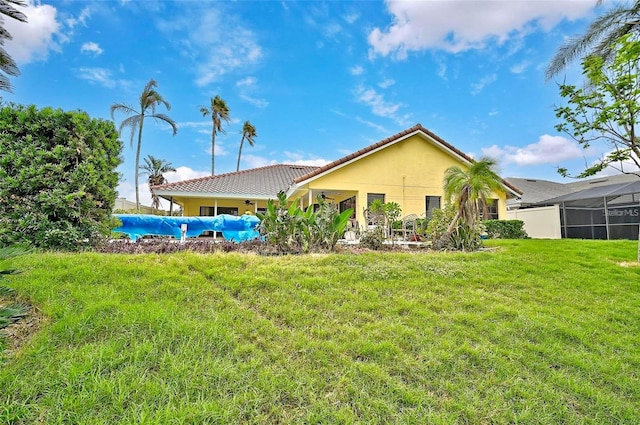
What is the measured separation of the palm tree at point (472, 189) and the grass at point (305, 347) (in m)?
3.87

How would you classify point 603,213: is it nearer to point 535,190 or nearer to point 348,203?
point 535,190

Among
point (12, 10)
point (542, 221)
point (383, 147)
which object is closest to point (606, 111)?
point (383, 147)

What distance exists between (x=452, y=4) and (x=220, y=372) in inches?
426

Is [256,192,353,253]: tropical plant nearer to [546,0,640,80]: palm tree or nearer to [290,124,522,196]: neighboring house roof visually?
[290,124,522,196]: neighboring house roof

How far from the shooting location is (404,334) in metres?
3.67

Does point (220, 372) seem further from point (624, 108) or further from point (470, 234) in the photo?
point (624, 108)

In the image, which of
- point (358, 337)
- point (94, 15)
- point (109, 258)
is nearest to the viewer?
point (358, 337)

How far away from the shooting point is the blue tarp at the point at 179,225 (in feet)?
33.8

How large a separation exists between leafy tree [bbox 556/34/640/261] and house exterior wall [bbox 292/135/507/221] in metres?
7.04

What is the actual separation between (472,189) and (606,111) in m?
3.29

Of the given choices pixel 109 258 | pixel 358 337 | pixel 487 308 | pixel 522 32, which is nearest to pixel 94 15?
pixel 109 258

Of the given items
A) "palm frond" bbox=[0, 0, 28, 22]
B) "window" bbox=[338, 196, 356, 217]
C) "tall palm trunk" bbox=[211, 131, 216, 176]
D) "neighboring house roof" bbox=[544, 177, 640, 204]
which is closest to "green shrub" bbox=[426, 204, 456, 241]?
"window" bbox=[338, 196, 356, 217]

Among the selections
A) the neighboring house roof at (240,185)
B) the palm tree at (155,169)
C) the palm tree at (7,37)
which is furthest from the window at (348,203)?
the palm tree at (155,169)

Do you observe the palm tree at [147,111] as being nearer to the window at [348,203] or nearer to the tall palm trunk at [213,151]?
the tall palm trunk at [213,151]
